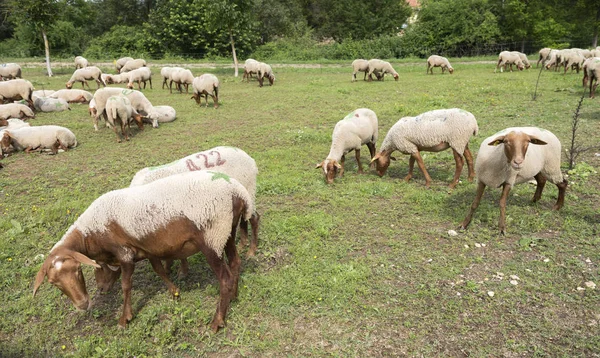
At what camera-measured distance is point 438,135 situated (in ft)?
25.6

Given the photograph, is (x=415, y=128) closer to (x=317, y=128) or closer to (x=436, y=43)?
(x=317, y=128)

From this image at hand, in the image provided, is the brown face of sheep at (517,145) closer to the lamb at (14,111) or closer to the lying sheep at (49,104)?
the lamb at (14,111)

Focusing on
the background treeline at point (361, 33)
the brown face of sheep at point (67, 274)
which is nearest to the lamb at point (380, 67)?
the background treeline at point (361, 33)

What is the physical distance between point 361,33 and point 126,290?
147 feet

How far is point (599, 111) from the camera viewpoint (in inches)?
489

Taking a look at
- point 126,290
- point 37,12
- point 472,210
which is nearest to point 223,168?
point 126,290

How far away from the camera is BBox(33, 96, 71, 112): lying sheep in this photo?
15734 mm

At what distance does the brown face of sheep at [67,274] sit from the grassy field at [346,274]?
0.57 meters

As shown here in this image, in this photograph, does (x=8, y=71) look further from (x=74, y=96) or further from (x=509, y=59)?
(x=509, y=59)

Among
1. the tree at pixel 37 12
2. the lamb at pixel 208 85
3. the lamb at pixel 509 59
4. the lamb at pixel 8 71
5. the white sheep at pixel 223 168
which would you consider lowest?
the white sheep at pixel 223 168

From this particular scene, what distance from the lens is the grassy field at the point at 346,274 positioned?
13.6 feet

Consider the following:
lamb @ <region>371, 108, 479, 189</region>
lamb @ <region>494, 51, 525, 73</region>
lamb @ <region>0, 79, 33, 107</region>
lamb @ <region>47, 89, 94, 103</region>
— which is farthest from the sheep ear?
lamb @ <region>494, 51, 525, 73</region>

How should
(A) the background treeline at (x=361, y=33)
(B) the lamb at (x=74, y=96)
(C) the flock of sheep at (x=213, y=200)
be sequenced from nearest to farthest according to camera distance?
1. (C) the flock of sheep at (x=213, y=200)
2. (B) the lamb at (x=74, y=96)
3. (A) the background treeline at (x=361, y=33)

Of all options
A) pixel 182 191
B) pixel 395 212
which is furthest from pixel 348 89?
pixel 182 191
